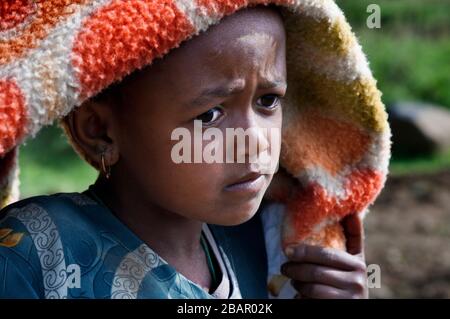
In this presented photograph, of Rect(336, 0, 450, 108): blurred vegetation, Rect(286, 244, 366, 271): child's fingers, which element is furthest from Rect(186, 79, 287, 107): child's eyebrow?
Rect(336, 0, 450, 108): blurred vegetation

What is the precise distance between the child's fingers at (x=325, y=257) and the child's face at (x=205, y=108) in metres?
0.33

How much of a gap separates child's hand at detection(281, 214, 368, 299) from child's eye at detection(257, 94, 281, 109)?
16.3 inches

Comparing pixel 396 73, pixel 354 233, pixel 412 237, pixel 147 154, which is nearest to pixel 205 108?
pixel 147 154

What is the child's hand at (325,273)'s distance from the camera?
1.69 meters

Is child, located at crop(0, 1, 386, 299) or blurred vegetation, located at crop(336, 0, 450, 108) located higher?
blurred vegetation, located at crop(336, 0, 450, 108)

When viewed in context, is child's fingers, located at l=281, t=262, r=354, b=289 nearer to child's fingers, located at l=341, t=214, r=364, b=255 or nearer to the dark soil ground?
child's fingers, located at l=341, t=214, r=364, b=255

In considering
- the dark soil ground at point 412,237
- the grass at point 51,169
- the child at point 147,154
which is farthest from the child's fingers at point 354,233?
the grass at point 51,169

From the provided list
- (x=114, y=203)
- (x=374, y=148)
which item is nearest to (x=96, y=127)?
(x=114, y=203)

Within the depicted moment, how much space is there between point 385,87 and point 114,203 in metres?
5.12

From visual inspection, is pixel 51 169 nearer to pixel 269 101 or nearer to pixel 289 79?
pixel 289 79

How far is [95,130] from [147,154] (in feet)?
0.37

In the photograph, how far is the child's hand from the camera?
5.54 feet

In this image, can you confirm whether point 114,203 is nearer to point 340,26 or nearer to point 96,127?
point 96,127

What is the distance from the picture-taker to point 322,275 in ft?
5.54
